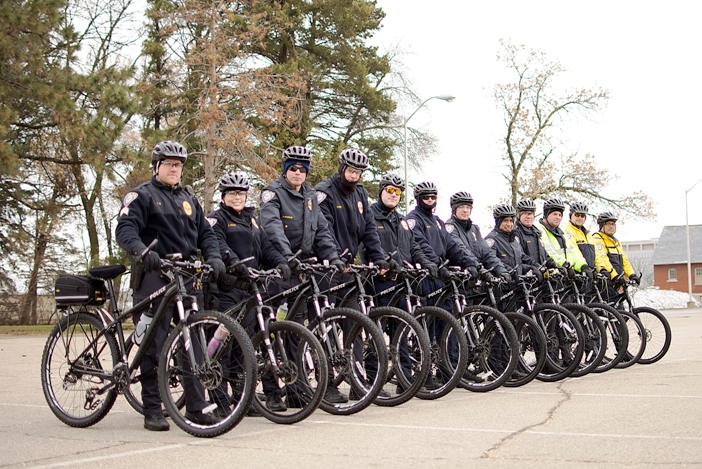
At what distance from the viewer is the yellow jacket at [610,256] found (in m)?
12.5

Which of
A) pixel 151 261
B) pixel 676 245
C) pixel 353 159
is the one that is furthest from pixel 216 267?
pixel 676 245

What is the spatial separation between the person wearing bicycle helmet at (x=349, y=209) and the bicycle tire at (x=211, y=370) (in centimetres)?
240

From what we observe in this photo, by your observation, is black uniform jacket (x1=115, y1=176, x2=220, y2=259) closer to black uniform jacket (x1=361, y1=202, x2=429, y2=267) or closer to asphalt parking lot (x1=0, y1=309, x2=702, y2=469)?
asphalt parking lot (x1=0, y1=309, x2=702, y2=469)

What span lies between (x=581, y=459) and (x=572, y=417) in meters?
1.77

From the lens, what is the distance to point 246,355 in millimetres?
5957

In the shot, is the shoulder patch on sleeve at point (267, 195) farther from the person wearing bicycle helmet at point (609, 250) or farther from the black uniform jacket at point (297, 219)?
the person wearing bicycle helmet at point (609, 250)

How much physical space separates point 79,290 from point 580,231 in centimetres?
766

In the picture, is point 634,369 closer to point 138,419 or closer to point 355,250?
point 355,250

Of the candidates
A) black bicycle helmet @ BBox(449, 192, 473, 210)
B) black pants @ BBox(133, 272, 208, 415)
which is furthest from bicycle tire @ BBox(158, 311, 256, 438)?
black bicycle helmet @ BBox(449, 192, 473, 210)

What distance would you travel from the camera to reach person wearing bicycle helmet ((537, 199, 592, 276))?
11547 millimetres

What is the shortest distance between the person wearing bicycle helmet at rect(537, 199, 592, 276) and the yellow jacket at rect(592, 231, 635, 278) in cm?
72

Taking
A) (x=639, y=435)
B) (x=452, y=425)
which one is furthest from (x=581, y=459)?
(x=452, y=425)

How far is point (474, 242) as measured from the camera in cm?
1049

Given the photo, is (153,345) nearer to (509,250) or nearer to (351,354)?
(351,354)
